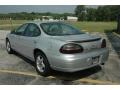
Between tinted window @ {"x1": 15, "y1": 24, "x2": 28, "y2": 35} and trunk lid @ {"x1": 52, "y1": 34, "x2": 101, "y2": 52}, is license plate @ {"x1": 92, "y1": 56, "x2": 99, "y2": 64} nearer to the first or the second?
trunk lid @ {"x1": 52, "y1": 34, "x2": 101, "y2": 52}

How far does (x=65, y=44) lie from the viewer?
494cm

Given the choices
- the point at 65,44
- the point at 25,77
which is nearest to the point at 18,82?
the point at 25,77

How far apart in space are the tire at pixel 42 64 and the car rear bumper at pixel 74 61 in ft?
0.71

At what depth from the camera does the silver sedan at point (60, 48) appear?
491 cm

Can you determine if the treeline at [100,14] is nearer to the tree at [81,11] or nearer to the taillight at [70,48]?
the tree at [81,11]

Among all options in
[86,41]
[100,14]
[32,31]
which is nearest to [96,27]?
[32,31]

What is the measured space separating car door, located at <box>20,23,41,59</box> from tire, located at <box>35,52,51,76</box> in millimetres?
387

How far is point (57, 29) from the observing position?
6.07 meters

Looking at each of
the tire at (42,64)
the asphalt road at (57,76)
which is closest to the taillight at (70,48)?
the tire at (42,64)

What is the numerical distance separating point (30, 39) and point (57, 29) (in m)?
0.86

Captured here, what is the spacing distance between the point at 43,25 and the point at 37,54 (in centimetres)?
89

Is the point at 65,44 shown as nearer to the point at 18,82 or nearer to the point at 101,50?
the point at 101,50

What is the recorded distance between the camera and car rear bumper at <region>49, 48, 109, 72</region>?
484 centimetres
